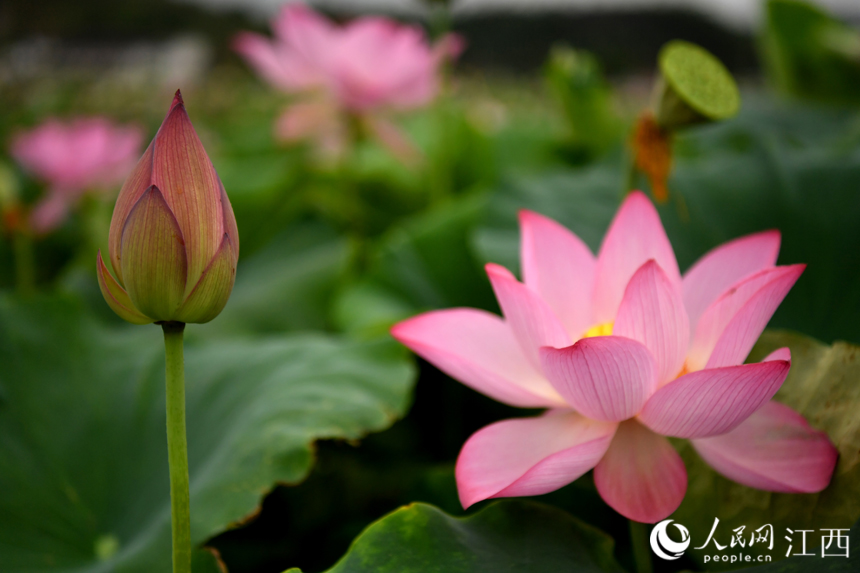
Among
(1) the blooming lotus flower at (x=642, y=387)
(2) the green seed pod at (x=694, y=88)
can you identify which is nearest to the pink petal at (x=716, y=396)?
(1) the blooming lotus flower at (x=642, y=387)

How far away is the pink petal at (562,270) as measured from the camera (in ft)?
1.29

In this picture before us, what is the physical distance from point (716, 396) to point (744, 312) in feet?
0.15

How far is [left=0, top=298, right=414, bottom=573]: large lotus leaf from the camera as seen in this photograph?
0.40 meters

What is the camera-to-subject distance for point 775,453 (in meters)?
0.31

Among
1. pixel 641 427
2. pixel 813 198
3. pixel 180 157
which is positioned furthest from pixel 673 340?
pixel 813 198

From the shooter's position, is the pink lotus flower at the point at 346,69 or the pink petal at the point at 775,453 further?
the pink lotus flower at the point at 346,69

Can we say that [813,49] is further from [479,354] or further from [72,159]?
[72,159]

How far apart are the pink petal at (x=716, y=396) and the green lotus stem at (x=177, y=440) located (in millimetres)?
220

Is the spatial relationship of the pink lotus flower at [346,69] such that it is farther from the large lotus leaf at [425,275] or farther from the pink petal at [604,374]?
the pink petal at [604,374]

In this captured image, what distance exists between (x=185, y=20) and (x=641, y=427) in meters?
3.45

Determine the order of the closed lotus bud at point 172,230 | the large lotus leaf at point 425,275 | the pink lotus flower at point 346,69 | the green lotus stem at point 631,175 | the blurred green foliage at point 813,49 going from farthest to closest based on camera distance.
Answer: the blurred green foliage at point 813,49, the pink lotus flower at point 346,69, the large lotus leaf at point 425,275, the green lotus stem at point 631,175, the closed lotus bud at point 172,230

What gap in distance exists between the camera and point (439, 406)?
0.71 metres

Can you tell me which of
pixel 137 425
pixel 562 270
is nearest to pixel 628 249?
pixel 562 270

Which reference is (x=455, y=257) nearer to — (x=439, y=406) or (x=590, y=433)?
(x=439, y=406)
